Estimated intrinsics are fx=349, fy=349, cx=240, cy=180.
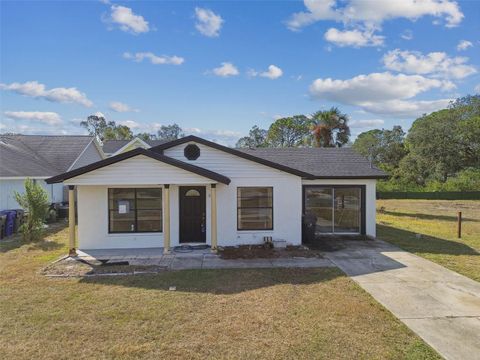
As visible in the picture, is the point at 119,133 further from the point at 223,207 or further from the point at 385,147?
the point at 223,207

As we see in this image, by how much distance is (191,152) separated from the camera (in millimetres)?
12078

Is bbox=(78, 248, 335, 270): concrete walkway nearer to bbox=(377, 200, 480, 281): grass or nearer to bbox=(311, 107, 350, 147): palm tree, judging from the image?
bbox=(377, 200, 480, 281): grass

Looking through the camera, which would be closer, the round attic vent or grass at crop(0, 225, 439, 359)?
grass at crop(0, 225, 439, 359)

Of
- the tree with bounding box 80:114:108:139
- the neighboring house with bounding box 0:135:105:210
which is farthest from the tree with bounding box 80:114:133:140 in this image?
the neighboring house with bounding box 0:135:105:210

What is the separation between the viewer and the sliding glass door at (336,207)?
1410 cm

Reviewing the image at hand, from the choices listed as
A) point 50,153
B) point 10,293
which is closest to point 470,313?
point 10,293

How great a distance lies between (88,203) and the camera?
1141cm

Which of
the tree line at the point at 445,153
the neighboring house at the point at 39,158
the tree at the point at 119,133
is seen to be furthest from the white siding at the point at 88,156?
the tree at the point at 119,133

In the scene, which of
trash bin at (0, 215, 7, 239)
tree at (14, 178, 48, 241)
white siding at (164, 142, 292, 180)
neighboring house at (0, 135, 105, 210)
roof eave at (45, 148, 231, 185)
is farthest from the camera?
neighboring house at (0, 135, 105, 210)

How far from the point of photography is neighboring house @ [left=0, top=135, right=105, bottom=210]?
18.6 metres

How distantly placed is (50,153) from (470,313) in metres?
27.1

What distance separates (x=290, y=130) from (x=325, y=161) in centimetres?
4649

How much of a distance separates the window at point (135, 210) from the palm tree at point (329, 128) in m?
21.4

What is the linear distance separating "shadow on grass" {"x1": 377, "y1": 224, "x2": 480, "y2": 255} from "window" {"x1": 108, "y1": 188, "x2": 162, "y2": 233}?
863 centimetres
